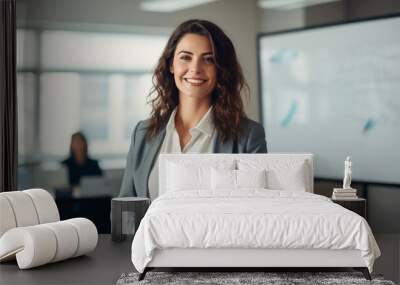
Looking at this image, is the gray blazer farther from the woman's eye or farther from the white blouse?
the woman's eye

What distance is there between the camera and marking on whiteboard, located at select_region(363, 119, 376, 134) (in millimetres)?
7324

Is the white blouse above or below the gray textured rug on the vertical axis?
above

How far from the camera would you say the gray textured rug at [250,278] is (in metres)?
5.12

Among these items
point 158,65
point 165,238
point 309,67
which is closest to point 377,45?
point 309,67

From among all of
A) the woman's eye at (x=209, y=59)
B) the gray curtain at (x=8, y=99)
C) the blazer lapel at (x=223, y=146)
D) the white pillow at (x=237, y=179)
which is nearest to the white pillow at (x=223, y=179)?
the white pillow at (x=237, y=179)

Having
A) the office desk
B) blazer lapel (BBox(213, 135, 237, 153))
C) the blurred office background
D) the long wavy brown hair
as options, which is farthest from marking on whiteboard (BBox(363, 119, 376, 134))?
the office desk

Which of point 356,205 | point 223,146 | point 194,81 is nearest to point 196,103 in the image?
point 194,81

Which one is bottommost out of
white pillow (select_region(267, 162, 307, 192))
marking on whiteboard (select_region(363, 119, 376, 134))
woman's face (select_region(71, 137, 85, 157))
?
white pillow (select_region(267, 162, 307, 192))

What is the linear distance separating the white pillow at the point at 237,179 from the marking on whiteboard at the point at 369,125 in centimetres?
125

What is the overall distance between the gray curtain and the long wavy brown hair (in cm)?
139

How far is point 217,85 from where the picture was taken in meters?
7.45

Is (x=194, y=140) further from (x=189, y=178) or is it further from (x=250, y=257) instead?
(x=250, y=257)

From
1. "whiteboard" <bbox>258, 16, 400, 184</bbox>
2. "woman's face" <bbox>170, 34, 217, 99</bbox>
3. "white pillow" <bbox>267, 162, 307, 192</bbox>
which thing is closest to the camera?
"white pillow" <bbox>267, 162, 307, 192</bbox>

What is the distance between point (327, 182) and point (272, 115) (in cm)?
87
